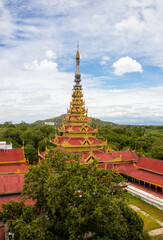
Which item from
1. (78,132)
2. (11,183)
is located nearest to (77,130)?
(78,132)

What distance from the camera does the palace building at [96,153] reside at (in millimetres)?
23484

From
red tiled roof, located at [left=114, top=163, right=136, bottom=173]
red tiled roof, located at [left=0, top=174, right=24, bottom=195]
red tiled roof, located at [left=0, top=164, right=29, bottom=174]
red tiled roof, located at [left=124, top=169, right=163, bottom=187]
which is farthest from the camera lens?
red tiled roof, located at [left=114, top=163, right=136, bottom=173]

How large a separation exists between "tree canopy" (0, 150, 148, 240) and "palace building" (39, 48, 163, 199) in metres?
10.7

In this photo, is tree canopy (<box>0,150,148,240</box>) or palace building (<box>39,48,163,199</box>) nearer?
tree canopy (<box>0,150,148,240</box>)

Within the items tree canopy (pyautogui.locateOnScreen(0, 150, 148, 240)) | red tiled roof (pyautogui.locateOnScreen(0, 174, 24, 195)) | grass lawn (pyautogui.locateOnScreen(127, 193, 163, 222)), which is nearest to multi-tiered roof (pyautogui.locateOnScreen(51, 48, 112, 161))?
grass lawn (pyautogui.locateOnScreen(127, 193, 163, 222))

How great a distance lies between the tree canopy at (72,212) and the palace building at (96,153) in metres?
10.7

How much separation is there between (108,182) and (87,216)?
3456 mm

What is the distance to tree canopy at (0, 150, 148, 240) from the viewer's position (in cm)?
1022

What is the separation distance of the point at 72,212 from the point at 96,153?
16.0 m

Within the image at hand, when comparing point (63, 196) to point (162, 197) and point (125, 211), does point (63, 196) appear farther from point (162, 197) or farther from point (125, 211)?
point (162, 197)

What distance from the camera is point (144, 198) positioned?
68.8ft

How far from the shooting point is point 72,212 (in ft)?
33.2

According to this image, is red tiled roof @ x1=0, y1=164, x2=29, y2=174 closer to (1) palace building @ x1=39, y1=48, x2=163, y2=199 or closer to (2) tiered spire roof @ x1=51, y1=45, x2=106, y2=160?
(1) palace building @ x1=39, y1=48, x2=163, y2=199

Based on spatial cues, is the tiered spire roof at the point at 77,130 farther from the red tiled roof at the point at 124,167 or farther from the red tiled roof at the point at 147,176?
the red tiled roof at the point at 147,176
